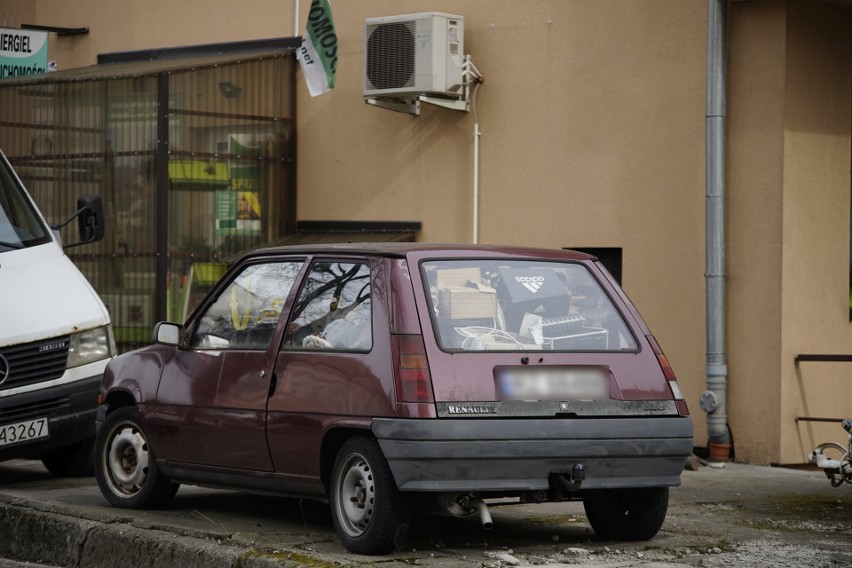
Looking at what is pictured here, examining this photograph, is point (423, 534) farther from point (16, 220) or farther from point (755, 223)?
point (755, 223)

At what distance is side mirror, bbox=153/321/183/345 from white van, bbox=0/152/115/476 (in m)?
1.61

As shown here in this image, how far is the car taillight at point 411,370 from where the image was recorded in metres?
6.57

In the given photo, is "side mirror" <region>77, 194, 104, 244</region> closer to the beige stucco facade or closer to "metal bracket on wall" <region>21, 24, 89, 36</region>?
the beige stucco facade

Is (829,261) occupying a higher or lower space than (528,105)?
lower

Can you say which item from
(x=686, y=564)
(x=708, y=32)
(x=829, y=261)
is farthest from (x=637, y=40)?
(x=686, y=564)

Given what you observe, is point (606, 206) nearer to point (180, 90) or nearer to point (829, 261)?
point (829, 261)

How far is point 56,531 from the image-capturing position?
7891mm

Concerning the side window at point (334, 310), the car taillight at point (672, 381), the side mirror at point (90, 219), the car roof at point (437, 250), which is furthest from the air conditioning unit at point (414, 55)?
the car taillight at point (672, 381)

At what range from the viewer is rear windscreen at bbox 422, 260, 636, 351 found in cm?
684

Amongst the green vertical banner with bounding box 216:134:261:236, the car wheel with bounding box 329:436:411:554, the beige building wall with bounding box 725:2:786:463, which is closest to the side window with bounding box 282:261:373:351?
the car wheel with bounding box 329:436:411:554

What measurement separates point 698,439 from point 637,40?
3.39 meters

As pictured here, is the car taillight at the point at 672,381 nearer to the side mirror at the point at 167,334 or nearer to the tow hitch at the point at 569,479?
the tow hitch at the point at 569,479

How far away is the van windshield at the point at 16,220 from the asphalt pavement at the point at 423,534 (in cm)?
177

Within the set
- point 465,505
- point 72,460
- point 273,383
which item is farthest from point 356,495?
point 72,460
